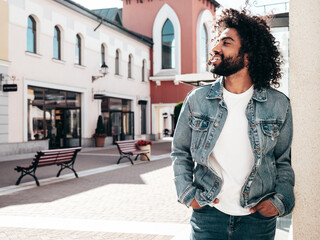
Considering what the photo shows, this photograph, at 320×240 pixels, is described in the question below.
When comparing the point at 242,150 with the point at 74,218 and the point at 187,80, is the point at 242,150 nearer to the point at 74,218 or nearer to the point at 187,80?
the point at 74,218

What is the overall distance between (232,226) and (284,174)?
0.38 m

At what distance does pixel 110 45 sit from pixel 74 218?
19807 mm

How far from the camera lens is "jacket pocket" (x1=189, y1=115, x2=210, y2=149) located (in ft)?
6.33


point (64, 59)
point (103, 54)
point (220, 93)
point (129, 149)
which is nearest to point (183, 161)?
point (220, 93)

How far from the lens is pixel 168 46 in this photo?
98.3ft

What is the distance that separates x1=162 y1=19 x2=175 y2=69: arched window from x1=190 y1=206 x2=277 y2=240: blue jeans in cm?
2822

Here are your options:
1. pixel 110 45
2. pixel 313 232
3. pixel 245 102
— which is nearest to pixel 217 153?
pixel 245 102

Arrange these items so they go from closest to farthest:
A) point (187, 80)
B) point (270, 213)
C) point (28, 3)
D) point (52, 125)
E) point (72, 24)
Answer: point (270, 213) < point (187, 80) < point (28, 3) < point (52, 125) < point (72, 24)

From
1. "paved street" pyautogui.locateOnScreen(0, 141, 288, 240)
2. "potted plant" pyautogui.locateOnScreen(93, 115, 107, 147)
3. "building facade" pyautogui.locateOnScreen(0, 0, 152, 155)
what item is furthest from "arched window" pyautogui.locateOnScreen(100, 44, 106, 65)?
"paved street" pyautogui.locateOnScreen(0, 141, 288, 240)

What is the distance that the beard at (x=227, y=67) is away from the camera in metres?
1.93

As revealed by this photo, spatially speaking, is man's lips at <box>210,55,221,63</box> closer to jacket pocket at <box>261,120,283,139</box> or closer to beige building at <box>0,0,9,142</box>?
jacket pocket at <box>261,120,283,139</box>

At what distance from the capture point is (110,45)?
2438 centimetres

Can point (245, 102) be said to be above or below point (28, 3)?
below

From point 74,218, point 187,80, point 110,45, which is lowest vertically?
point 74,218
